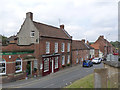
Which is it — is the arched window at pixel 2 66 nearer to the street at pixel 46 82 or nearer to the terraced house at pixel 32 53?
the terraced house at pixel 32 53

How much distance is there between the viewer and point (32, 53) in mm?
18172

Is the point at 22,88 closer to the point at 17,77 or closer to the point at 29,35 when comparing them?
the point at 17,77

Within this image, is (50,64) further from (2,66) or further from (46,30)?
(2,66)

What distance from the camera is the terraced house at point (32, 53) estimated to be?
15.2 meters

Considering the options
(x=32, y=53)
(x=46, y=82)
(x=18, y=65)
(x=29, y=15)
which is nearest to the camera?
(x=46, y=82)

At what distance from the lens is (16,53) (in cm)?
1573

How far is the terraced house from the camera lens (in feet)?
49.8

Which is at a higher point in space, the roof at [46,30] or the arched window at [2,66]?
the roof at [46,30]

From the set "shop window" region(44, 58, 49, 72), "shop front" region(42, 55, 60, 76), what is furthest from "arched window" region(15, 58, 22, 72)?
"shop window" region(44, 58, 49, 72)

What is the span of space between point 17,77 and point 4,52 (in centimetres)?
414

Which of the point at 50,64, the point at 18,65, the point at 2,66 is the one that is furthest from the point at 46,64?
the point at 2,66

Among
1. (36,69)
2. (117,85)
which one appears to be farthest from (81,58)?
(117,85)

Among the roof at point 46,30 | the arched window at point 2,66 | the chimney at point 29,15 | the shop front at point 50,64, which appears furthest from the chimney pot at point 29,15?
the arched window at point 2,66

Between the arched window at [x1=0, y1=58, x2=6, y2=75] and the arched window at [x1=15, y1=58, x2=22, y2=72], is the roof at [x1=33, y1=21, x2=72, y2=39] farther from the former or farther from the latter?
the arched window at [x1=0, y1=58, x2=6, y2=75]
